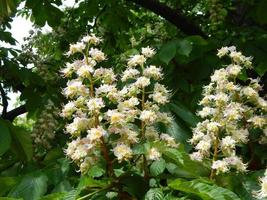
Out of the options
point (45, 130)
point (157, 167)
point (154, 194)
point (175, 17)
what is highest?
point (175, 17)

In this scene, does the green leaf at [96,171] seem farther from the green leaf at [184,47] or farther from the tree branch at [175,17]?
the tree branch at [175,17]

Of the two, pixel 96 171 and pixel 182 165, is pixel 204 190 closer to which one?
pixel 182 165

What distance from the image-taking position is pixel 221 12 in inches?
168

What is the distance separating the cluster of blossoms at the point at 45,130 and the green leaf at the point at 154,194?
59.8 inches

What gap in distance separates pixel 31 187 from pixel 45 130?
131 cm

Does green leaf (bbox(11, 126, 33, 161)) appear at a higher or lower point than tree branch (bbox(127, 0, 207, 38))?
lower

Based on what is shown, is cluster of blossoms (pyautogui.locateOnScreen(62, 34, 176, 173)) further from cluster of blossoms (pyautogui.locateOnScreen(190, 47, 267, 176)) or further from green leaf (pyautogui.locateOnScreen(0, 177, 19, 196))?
green leaf (pyautogui.locateOnScreen(0, 177, 19, 196))

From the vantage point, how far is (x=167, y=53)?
9.22 feet

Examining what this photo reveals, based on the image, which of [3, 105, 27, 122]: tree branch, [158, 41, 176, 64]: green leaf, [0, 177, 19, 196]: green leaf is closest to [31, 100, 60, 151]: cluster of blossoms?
[158, 41, 176, 64]: green leaf

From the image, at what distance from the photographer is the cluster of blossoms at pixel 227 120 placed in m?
1.81

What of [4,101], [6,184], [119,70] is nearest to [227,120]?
[6,184]

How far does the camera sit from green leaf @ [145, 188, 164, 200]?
5.32ft

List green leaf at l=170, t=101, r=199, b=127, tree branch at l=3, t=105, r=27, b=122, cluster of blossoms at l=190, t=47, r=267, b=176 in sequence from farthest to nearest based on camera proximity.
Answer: tree branch at l=3, t=105, r=27, b=122 → green leaf at l=170, t=101, r=199, b=127 → cluster of blossoms at l=190, t=47, r=267, b=176

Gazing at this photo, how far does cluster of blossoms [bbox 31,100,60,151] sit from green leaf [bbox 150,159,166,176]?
1430 millimetres
